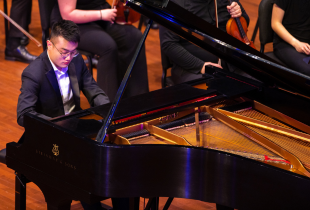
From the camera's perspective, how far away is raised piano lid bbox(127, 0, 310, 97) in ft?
6.03

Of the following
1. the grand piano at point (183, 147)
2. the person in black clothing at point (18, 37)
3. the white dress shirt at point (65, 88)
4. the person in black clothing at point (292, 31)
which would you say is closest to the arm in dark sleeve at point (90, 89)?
the white dress shirt at point (65, 88)

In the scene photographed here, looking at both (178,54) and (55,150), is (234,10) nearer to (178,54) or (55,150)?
(178,54)

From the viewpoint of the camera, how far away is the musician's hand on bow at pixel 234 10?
3.45m

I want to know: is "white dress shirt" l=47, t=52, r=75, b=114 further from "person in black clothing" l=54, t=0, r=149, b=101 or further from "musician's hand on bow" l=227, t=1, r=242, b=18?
"musician's hand on bow" l=227, t=1, r=242, b=18

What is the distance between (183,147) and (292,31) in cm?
225

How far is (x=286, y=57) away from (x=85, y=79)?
1705 millimetres

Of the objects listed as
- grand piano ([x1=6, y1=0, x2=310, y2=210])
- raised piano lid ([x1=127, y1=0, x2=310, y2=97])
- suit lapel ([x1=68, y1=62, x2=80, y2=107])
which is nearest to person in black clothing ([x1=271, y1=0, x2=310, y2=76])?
grand piano ([x1=6, y1=0, x2=310, y2=210])

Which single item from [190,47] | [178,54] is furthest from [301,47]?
[178,54]

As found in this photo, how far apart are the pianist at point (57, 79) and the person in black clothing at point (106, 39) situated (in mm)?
831

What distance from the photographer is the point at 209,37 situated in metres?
1.95

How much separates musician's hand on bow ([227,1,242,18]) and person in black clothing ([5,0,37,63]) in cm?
212

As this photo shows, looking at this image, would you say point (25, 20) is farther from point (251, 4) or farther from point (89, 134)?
point (251, 4)

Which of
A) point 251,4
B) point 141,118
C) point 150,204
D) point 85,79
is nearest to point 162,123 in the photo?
point 141,118

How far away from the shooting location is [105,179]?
177 cm
